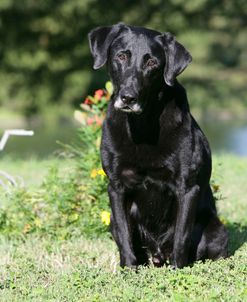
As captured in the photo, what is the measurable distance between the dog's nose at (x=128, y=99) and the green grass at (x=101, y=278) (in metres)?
1.04

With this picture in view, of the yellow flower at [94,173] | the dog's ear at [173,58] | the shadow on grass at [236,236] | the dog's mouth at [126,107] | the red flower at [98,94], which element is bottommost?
the shadow on grass at [236,236]

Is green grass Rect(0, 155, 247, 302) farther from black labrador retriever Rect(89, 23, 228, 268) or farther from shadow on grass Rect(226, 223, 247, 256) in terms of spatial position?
black labrador retriever Rect(89, 23, 228, 268)

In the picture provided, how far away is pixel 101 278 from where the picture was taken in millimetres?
3799

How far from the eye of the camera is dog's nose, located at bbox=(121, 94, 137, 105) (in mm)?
3982

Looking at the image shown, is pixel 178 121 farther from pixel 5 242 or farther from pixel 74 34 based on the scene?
pixel 74 34

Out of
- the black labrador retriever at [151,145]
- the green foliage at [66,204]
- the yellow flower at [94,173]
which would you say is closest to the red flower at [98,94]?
the green foliage at [66,204]

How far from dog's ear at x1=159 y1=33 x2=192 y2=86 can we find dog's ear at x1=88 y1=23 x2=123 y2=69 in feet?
1.09

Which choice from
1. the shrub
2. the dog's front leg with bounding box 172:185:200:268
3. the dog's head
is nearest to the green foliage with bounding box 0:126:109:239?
the shrub

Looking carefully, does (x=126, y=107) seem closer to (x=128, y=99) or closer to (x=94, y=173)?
(x=128, y=99)

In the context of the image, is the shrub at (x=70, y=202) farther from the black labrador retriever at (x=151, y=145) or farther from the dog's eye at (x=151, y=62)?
the dog's eye at (x=151, y=62)

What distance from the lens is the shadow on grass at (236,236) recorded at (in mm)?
5206

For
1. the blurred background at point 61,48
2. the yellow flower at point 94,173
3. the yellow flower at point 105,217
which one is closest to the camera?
the yellow flower at point 105,217

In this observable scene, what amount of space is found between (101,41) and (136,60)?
0.36 metres

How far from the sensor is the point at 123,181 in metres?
4.32
